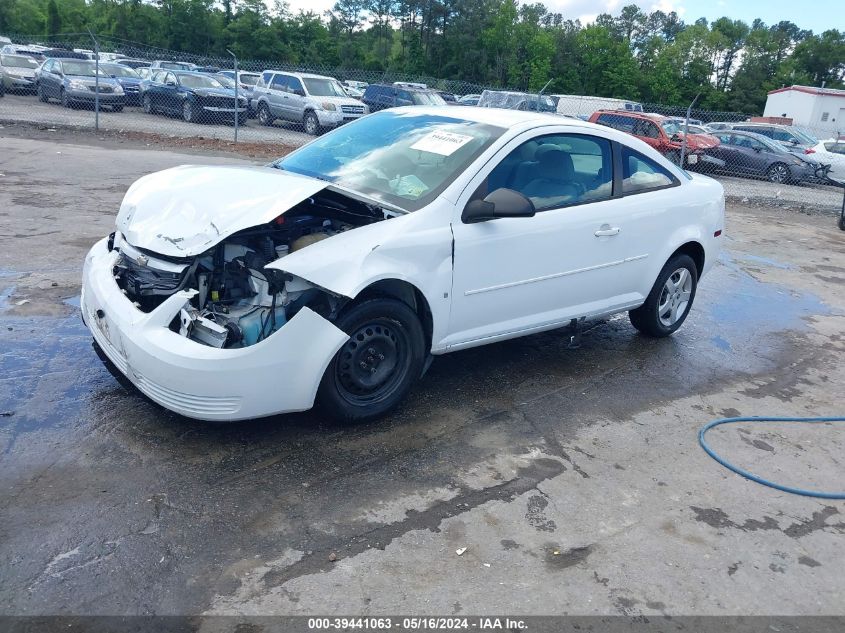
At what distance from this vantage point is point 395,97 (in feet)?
76.3

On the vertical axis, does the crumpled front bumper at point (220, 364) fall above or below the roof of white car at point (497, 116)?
below

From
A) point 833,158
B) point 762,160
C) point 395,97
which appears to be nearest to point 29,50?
point 395,97

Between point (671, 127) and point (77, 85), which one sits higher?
point (671, 127)

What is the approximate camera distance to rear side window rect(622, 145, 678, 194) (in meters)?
5.59

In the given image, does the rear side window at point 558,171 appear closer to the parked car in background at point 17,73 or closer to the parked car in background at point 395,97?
the parked car in background at point 395,97

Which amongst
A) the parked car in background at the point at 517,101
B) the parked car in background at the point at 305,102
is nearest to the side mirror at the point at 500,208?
the parked car in background at the point at 517,101

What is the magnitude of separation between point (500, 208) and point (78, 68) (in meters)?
22.7

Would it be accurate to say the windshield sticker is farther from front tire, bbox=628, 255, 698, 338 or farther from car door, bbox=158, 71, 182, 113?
car door, bbox=158, 71, 182, 113

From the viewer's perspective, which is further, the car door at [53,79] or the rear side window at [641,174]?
the car door at [53,79]

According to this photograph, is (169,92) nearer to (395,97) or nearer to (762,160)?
(395,97)

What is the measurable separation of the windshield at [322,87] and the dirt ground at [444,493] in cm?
1761

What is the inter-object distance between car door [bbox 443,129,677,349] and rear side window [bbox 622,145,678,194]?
82 millimetres

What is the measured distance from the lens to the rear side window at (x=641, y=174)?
559cm

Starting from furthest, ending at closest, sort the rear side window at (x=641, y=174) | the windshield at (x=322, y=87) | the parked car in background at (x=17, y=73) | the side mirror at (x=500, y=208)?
the parked car in background at (x=17, y=73)
the windshield at (x=322, y=87)
the rear side window at (x=641, y=174)
the side mirror at (x=500, y=208)
